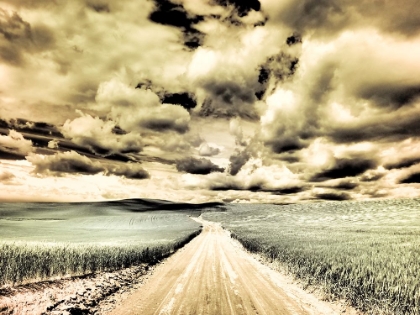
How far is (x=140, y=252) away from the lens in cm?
2208

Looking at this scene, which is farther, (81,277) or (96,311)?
(81,277)

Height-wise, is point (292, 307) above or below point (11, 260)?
below

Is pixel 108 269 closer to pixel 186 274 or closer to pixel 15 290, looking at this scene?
pixel 186 274

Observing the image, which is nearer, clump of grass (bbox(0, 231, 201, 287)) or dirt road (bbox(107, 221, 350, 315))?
dirt road (bbox(107, 221, 350, 315))

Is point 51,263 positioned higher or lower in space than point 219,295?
higher

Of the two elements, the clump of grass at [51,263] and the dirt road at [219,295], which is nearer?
the dirt road at [219,295]

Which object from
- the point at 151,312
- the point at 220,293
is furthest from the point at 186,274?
the point at 151,312

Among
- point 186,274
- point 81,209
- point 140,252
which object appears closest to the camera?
point 186,274

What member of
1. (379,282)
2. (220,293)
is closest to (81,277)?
(220,293)

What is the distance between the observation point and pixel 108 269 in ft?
57.2

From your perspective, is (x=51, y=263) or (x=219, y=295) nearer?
(x=219, y=295)

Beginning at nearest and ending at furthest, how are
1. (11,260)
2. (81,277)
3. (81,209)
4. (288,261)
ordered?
(11,260) → (81,277) → (288,261) → (81,209)

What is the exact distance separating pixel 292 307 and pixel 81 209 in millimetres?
184979

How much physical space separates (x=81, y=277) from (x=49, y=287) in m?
2.67
